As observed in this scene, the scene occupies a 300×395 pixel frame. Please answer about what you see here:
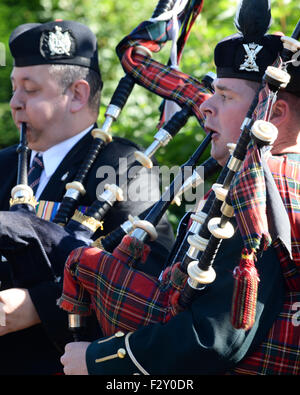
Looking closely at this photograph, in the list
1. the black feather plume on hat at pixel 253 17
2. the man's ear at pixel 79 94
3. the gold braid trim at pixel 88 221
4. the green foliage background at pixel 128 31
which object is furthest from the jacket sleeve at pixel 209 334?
the green foliage background at pixel 128 31

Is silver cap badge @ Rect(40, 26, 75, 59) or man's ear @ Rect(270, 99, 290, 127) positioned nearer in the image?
man's ear @ Rect(270, 99, 290, 127)

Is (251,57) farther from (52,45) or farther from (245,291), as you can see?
(52,45)

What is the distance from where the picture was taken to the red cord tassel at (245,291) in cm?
184

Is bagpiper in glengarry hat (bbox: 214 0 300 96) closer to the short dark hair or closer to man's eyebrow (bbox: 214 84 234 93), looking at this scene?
man's eyebrow (bbox: 214 84 234 93)

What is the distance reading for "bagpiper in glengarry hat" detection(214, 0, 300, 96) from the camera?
7.12 feet

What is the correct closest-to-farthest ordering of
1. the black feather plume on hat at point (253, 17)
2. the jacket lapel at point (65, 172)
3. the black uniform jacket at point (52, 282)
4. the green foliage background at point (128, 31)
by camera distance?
the black feather plume on hat at point (253, 17) → the black uniform jacket at point (52, 282) → the jacket lapel at point (65, 172) → the green foliage background at point (128, 31)

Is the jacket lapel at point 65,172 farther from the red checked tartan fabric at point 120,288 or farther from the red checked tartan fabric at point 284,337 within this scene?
the red checked tartan fabric at point 284,337

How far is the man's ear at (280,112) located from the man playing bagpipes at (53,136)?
3.22ft

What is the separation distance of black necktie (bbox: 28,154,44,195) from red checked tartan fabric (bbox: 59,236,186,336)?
109 centimetres

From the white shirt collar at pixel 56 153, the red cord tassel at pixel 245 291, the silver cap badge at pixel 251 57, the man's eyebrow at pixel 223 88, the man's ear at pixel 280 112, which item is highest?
the silver cap badge at pixel 251 57

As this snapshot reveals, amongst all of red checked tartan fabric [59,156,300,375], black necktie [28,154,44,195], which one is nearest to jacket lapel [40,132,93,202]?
black necktie [28,154,44,195]

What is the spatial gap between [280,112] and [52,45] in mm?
1571
